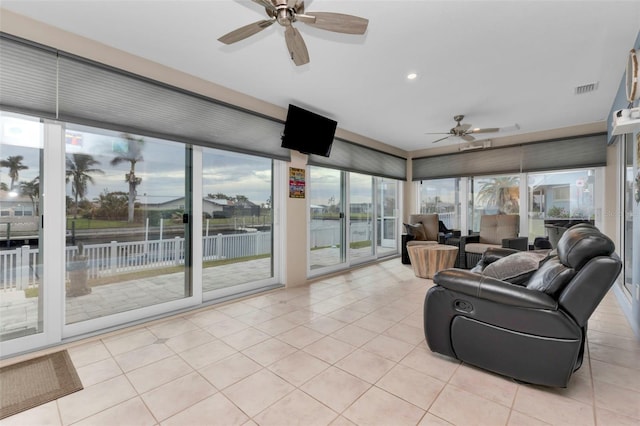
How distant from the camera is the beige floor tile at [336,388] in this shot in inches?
71.4

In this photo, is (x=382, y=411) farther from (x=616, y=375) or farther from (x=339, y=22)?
(x=339, y=22)

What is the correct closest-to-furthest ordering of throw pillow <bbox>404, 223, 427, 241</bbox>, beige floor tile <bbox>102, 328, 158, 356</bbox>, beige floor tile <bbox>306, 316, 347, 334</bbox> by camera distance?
beige floor tile <bbox>102, 328, 158, 356</bbox>
beige floor tile <bbox>306, 316, 347, 334</bbox>
throw pillow <bbox>404, 223, 427, 241</bbox>

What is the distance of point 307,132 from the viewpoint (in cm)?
424

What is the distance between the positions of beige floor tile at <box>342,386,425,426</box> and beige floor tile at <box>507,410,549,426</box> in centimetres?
49

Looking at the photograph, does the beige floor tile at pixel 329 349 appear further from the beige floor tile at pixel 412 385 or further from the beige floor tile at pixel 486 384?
the beige floor tile at pixel 486 384

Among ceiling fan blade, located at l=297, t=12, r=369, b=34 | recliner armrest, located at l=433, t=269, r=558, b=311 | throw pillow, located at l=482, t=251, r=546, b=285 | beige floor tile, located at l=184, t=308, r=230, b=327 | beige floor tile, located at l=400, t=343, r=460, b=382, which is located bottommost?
beige floor tile, located at l=400, t=343, r=460, b=382

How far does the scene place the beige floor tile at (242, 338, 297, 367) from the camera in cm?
231

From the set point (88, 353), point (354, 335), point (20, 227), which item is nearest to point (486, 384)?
point (354, 335)

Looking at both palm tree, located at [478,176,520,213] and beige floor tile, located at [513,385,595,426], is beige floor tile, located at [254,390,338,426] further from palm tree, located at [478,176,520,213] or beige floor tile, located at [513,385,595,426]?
palm tree, located at [478,176,520,213]

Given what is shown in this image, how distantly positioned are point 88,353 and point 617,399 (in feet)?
12.7

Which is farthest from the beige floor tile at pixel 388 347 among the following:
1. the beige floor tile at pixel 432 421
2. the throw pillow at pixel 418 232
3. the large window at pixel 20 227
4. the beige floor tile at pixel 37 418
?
the throw pillow at pixel 418 232

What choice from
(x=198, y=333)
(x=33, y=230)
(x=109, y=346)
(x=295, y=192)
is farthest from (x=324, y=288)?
(x=33, y=230)

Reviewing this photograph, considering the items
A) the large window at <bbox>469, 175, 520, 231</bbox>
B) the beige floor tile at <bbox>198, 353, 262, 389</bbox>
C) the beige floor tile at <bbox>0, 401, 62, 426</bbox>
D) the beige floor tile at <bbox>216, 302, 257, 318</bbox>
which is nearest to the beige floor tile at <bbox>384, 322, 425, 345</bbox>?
the beige floor tile at <bbox>198, 353, 262, 389</bbox>

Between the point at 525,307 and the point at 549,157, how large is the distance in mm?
4574
